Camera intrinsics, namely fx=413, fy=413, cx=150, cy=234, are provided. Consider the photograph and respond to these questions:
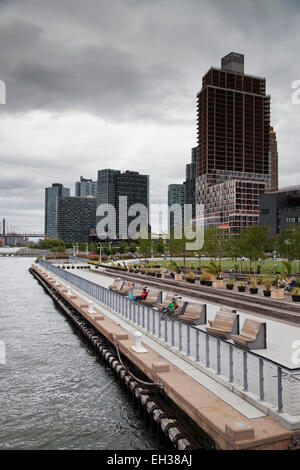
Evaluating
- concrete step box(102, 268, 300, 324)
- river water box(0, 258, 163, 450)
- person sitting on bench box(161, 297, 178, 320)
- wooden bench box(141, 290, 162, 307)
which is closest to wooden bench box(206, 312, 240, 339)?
person sitting on bench box(161, 297, 178, 320)

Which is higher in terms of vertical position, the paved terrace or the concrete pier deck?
the paved terrace

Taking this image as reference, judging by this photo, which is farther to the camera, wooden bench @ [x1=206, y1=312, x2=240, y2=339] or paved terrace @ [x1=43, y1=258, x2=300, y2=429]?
wooden bench @ [x1=206, y1=312, x2=240, y2=339]

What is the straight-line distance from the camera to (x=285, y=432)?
7.56 m

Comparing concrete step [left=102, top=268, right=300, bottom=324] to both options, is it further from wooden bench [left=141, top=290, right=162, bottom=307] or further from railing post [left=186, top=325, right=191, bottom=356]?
railing post [left=186, top=325, right=191, bottom=356]

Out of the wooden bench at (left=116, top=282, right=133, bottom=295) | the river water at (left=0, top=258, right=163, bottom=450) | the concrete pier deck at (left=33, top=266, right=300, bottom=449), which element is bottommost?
the river water at (left=0, top=258, right=163, bottom=450)

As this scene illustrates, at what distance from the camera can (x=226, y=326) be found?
536 inches

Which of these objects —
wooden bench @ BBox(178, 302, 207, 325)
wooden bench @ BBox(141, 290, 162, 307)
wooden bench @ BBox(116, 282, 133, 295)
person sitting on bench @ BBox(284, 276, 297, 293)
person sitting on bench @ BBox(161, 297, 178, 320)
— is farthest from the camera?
wooden bench @ BBox(116, 282, 133, 295)

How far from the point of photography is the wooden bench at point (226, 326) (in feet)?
43.9

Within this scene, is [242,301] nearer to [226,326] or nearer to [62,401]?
[226,326]

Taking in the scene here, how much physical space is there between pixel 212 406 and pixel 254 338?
3.85 metres

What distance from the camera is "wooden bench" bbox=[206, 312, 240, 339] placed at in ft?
43.9

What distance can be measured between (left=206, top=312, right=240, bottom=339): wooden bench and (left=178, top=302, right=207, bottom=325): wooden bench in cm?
203
